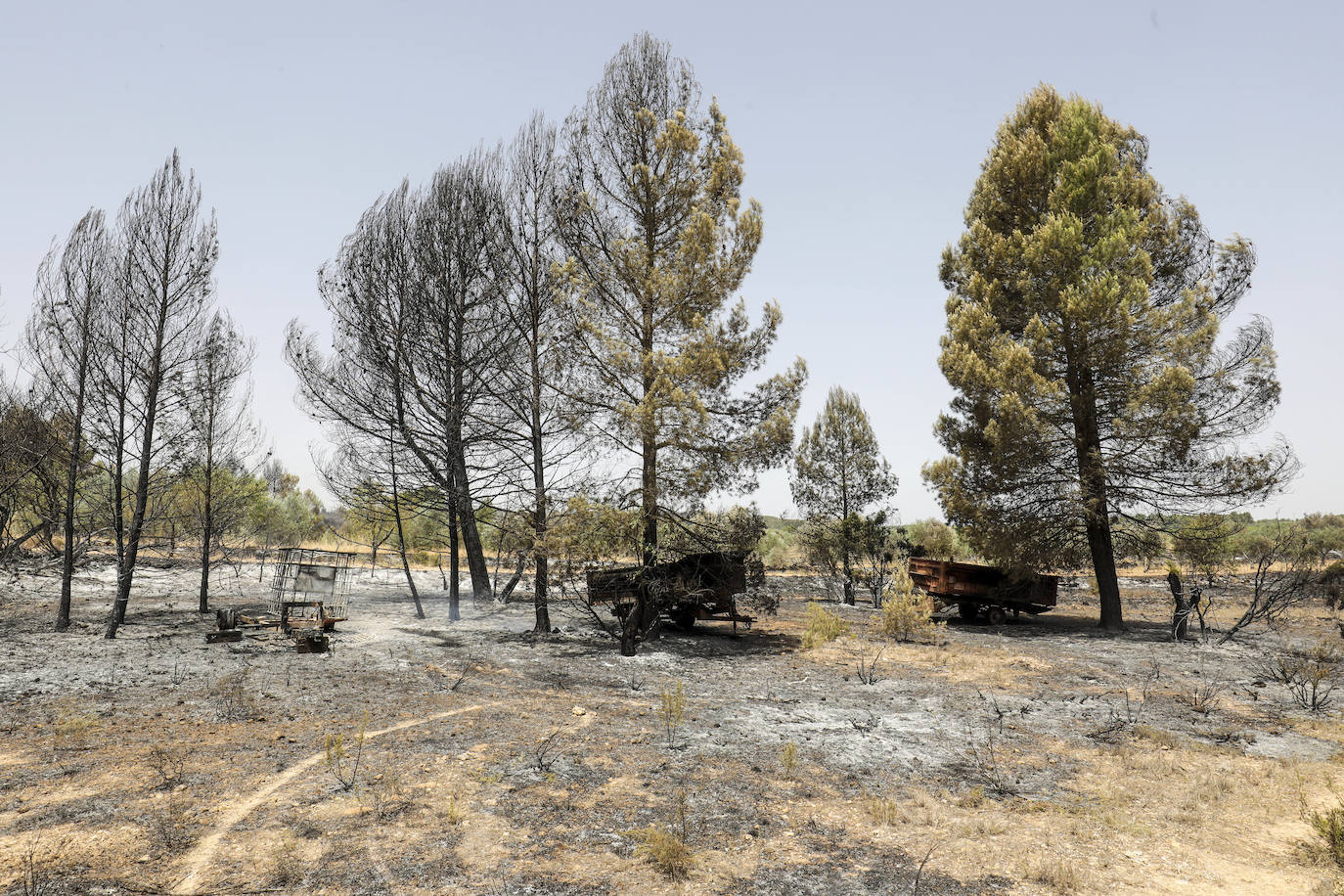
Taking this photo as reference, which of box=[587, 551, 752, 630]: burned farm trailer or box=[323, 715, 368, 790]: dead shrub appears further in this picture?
box=[587, 551, 752, 630]: burned farm trailer

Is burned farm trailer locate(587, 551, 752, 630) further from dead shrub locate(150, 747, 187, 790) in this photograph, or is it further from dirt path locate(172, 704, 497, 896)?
dead shrub locate(150, 747, 187, 790)

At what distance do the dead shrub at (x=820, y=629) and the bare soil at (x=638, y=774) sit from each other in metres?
1.40

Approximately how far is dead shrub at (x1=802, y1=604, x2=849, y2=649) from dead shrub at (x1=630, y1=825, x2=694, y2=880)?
9527 mm

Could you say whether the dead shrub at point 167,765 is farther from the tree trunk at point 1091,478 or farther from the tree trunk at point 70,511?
the tree trunk at point 1091,478

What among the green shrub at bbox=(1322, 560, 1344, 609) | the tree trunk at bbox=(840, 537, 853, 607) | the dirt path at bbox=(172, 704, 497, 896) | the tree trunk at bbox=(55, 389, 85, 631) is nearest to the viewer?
the dirt path at bbox=(172, 704, 497, 896)

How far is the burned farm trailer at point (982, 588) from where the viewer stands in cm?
1855

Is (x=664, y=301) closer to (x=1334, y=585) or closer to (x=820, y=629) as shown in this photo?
(x=820, y=629)

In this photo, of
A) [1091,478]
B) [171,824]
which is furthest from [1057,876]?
[1091,478]

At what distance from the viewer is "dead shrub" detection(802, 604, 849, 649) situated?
46.6 ft

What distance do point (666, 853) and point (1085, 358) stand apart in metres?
15.9

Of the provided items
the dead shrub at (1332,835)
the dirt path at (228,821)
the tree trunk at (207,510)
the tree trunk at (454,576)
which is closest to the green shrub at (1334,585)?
the dead shrub at (1332,835)

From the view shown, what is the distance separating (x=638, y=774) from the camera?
6.54m

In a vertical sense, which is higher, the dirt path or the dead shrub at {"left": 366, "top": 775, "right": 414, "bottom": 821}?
the dirt path

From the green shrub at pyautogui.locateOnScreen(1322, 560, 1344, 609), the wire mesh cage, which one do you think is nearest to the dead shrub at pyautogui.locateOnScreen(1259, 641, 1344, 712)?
the green shrub at pyautogui.locateOnScreen(1322, 560, 1344, 609)
